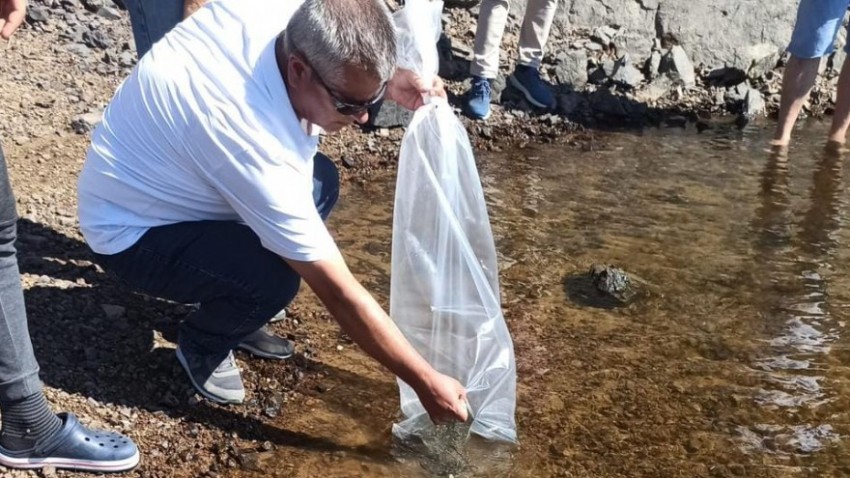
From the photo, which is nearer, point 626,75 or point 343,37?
point 343,37

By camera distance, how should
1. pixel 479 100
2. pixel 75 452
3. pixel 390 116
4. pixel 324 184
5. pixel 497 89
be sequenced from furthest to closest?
pixel 497 89 → pixel 479 100 → pixel 390 116 → pixel 324 184 → pixel 75 452

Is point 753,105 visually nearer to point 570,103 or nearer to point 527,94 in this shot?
point 570,103

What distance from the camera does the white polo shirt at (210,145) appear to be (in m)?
2.16

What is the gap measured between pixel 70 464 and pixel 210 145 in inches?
36.0

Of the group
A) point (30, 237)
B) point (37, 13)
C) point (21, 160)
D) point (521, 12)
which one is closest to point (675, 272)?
point (30, 237)

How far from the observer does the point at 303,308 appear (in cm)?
344

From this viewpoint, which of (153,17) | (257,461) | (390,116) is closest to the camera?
(257,461)

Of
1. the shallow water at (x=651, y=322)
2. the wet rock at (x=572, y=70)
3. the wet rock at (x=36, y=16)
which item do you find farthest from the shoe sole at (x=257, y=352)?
the wet rock at (x=572, y=70)

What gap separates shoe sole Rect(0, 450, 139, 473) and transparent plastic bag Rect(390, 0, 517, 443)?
80 centimetres

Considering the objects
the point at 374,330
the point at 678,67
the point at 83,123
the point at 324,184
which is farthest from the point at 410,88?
the point at 678,67

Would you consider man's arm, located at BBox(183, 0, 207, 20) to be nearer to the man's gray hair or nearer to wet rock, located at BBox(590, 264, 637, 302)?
the man's gray hair

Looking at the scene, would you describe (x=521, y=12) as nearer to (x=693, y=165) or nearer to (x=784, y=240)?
(x=693, y=165)

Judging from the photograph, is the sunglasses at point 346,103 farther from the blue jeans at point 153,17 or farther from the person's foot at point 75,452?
the blue jeans at point 153,17

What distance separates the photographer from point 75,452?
239 cm
